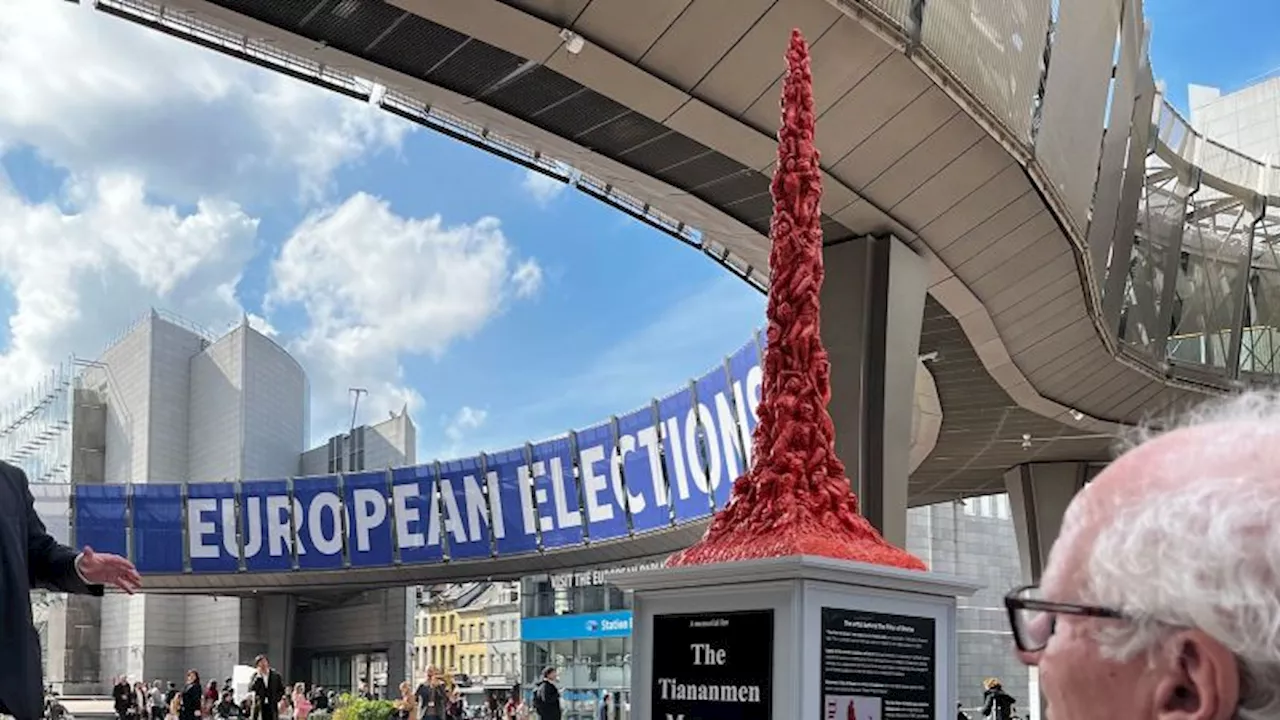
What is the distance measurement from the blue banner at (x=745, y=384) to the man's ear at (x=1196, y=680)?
20248 mm

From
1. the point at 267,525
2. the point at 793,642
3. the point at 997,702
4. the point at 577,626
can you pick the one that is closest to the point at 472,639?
the point at 267,525

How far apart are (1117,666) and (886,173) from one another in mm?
9288

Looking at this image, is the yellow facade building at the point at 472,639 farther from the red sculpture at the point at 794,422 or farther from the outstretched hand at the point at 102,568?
the outstretched hand at the point at 102,568

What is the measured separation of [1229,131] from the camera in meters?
45.2

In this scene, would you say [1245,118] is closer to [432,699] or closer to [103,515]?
[432,699]

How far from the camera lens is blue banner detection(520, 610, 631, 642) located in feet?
93.8

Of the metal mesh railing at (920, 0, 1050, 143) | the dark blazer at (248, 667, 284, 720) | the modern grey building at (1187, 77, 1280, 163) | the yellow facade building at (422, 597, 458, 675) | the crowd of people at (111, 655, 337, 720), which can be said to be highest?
the modern grey building at (1187, 77, 1280, 163)

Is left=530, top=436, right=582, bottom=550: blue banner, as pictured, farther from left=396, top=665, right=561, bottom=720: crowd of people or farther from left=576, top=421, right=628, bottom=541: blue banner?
left=396, top=665, right=561, bottom=720: crowd of people

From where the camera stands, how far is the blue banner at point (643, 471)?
27.3 m

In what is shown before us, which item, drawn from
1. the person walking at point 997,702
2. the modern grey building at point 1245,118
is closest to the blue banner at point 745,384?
the person walking at point 997,702

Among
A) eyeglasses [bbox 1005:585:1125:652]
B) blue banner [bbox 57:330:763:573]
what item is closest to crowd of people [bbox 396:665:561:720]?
blue banner [bbox 57:330:763:573]

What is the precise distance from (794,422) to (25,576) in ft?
7.84

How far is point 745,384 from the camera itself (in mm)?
22781

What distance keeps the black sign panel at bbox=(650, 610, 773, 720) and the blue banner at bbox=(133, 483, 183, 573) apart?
113 ft
